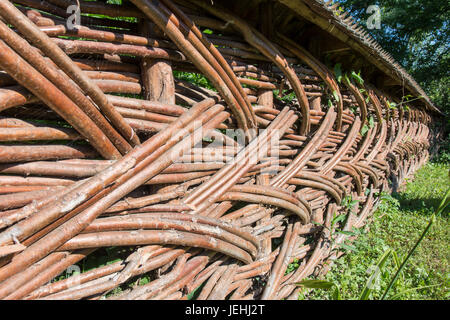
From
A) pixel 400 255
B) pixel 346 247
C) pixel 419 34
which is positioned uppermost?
pixel 419 34

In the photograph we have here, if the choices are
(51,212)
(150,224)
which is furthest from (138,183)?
(51,212)

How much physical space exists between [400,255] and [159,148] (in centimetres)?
255

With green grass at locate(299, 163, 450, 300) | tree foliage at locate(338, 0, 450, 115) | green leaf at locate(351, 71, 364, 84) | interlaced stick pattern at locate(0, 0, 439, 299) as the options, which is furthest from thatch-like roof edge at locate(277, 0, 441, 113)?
tree foliage at locate(338, 0, 450, 115)

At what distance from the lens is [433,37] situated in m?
12.6

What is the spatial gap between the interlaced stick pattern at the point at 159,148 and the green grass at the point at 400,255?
0.27 meters

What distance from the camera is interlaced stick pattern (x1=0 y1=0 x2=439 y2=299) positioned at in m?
0.91

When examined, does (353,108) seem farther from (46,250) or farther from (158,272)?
(46,250)

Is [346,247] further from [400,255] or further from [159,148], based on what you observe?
[159,148]

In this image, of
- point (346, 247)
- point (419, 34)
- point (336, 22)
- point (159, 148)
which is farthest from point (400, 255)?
point (419, 34)

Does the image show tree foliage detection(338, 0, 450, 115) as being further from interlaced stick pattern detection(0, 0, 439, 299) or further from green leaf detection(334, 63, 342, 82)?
interlaced stick pattern detection(0, 0, 439, 299)

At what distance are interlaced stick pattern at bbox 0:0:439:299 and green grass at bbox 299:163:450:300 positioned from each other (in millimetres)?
267

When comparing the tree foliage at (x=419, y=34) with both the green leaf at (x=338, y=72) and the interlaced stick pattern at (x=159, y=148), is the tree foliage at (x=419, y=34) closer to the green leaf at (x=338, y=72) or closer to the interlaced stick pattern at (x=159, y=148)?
the green leaf at (x=338, y=72)

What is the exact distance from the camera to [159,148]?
1183 millimetres

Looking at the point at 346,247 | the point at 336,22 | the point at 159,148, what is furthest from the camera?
the point at 346,247
